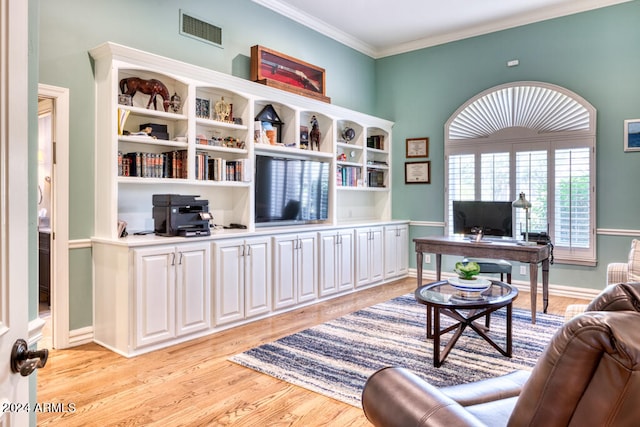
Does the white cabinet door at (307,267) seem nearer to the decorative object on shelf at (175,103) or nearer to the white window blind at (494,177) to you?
the decorative object on shelf at (175,103)

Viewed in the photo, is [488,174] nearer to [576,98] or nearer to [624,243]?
[576,98]

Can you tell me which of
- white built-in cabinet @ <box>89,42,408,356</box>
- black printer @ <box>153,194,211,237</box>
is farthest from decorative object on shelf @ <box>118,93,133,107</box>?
black printer @ <box>153,194,211,237</box>

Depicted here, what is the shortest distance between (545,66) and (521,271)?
2.61 meters

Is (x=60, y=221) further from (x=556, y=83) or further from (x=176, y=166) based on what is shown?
(x=556, y=83)

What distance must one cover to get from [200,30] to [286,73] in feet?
3.60

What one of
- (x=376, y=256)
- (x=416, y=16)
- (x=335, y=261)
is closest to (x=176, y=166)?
(x=335, y=261)

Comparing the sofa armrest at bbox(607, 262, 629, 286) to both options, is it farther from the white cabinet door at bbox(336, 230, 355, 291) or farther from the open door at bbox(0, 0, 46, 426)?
the open door at bbox(0, 0, 46, 426)

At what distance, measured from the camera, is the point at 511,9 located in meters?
5.23

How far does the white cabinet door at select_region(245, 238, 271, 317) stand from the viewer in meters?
4.09

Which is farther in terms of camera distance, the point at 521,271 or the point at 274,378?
the point at 521,271

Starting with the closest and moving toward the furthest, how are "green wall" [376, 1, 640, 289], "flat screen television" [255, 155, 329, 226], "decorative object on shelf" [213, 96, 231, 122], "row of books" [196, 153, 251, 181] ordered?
"row of books" [196, 153, 251, 181]
"decorative object on shelf" [213, 96, 231, 122]
"flat screen television" [255, 155, 329, 226]
"green wall" [376, 1, 640, 289]

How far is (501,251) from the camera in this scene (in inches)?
171

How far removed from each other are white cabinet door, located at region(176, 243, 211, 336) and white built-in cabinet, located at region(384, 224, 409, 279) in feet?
9.67

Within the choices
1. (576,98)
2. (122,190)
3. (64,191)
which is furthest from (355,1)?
(64,191)
